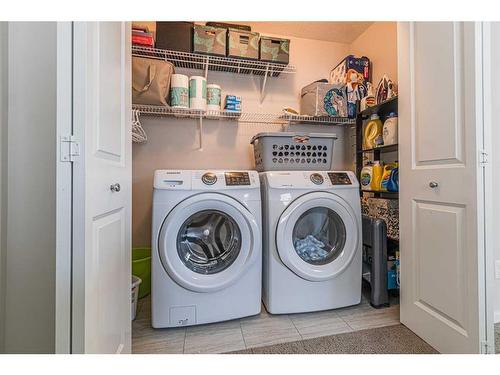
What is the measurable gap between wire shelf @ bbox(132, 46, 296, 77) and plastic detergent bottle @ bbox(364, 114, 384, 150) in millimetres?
800

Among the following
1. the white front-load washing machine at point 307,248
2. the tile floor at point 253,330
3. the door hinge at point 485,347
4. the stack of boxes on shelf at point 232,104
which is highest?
the stack of boxes on shelf at point 232,104

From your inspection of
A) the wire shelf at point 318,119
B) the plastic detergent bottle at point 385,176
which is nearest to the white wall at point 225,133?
the wire shelf at point 318,119

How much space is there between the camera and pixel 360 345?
1.17 meters

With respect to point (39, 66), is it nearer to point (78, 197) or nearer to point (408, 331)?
point (78, 197)

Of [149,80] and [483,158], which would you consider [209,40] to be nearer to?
[149,80]

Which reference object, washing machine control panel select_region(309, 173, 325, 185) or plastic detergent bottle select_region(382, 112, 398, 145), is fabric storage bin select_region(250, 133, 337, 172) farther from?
plastic detergent bottle select_region(382, 112, 398, 145)

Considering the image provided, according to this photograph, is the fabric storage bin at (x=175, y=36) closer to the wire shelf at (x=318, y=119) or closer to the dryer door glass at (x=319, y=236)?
the wire shelf at (x=318, y=119)

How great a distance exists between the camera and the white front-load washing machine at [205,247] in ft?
4.07

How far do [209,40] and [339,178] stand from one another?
1318mm

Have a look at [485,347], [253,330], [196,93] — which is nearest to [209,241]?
[253,330]

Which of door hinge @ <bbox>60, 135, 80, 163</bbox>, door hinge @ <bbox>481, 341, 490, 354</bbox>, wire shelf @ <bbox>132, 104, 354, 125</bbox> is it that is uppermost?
wire shelf @ <bbox>132, 104, 354, 125</bbox>

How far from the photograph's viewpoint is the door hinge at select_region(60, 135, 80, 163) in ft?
1.91

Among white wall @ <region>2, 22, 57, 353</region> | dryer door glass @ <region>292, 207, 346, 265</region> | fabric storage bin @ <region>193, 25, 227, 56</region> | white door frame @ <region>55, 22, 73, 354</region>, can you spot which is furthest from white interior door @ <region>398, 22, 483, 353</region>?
white wall @ <region>2, 22, 57, 353</region>

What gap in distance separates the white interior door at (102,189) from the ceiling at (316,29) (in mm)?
1439
